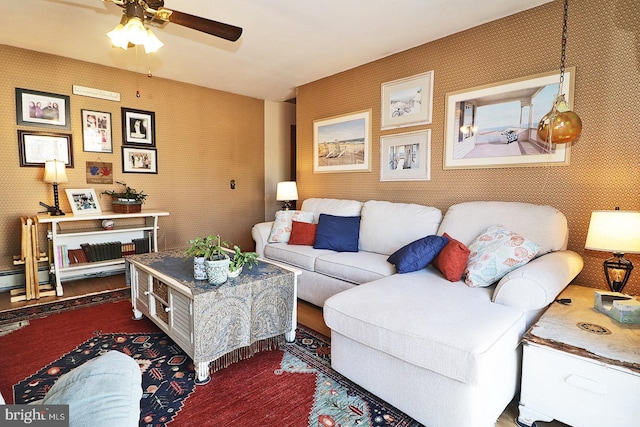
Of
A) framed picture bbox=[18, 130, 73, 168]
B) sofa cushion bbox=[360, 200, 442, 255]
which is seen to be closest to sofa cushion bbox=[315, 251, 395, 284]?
sofa cushion bbox=[360, 200, 442, 255]

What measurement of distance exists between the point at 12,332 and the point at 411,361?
2.89 m

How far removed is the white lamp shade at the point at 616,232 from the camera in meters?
1.75

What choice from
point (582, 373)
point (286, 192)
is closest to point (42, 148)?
point (286, 192)

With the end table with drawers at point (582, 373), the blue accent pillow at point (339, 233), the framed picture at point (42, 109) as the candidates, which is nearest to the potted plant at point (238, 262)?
the blue accent pillow at point (339, 233)

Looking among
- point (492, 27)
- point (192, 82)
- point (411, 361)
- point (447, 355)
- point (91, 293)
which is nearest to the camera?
point (447, 355)

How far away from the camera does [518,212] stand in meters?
2.34

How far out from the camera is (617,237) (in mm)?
1795

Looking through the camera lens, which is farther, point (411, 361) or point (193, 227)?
point (193, 227)

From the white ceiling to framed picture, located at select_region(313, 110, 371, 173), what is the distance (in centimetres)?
61

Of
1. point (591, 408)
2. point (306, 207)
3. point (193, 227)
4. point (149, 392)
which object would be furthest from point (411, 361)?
point (193, 227)

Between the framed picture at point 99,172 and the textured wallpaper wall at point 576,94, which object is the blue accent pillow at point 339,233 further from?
the framed picture at point 99,172

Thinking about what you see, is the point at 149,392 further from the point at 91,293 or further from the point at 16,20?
the point at 16,20

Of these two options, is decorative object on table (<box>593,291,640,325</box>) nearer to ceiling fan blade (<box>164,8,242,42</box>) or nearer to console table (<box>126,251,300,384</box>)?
console table (<box>126,251,300,384</box>)

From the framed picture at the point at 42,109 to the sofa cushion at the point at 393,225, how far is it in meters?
3.46
